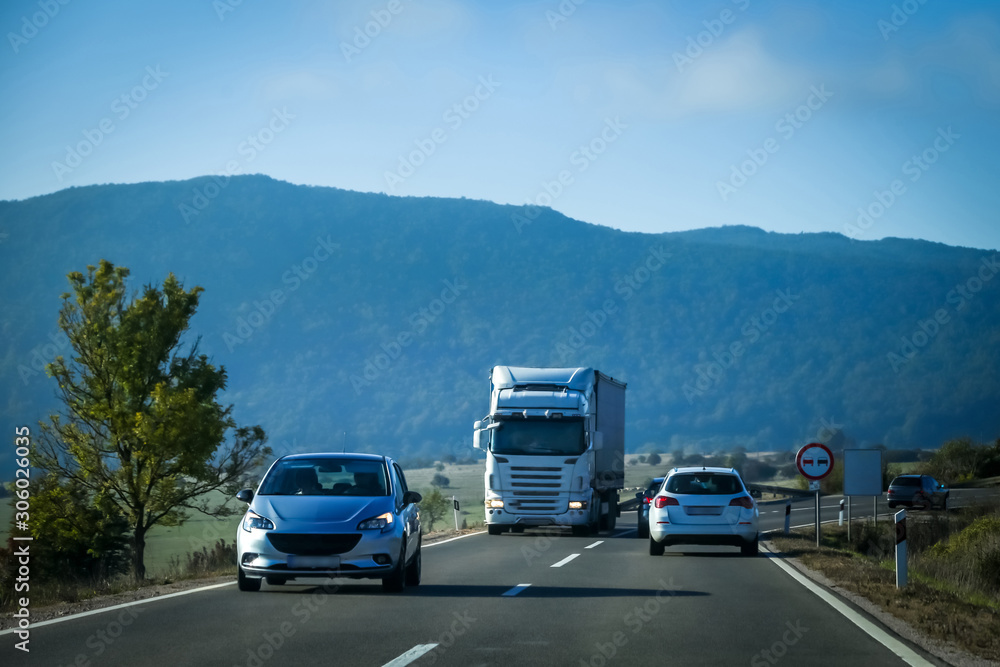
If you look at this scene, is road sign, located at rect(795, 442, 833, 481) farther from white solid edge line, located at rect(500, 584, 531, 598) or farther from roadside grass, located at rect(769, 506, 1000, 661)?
white solid edge line, located at rect(500, 584, 531, 598)

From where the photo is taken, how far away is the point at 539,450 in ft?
94.2

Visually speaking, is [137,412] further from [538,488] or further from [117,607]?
[117,607]

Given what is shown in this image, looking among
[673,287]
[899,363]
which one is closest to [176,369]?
[899,363]

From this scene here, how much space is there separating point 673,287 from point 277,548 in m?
174

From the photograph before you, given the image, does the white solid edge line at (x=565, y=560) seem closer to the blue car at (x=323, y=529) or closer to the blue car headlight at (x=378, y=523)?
the blue car at (x=323, y=529)

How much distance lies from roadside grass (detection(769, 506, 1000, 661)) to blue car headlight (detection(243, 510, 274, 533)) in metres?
6.84

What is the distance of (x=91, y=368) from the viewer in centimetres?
3441

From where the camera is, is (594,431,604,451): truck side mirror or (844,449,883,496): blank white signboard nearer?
(844,449,883,496): blank white signboard

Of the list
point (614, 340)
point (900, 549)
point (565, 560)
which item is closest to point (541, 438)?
point (565, 560)

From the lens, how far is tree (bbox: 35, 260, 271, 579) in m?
33.0

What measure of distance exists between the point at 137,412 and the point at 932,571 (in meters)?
A: 21.8

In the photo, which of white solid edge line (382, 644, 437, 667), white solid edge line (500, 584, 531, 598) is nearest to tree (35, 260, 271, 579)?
white solid edge line (500, 584, 531, 598)

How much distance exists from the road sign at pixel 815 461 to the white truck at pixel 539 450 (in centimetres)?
613

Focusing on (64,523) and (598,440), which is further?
(64,523)
